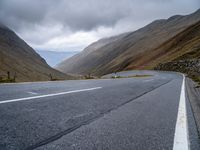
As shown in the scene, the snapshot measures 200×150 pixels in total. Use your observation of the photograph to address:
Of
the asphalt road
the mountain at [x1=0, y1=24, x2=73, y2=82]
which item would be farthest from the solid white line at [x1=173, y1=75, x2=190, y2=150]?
the mountain at [x1=0, y1=24, x2=73, y2=82]

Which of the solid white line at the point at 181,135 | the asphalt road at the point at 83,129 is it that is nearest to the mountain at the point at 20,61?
the asphalt road at the point at 83,129

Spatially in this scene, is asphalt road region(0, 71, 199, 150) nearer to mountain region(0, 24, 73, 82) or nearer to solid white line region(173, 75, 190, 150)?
solid white line region(173, 75, 190, 150)

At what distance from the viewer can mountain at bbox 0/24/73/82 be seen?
85.2m

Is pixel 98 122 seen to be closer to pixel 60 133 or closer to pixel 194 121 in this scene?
pixel 60 133

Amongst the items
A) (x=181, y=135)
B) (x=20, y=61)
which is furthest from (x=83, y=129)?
(x=20, y=61)

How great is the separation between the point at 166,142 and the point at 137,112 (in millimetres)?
1979

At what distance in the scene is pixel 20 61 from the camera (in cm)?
10012

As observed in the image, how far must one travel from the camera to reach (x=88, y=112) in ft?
14.9

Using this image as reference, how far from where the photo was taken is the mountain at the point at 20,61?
85188mm

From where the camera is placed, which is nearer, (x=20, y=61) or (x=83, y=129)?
(x=83, y=129)

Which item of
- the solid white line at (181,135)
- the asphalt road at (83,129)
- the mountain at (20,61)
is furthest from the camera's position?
the mountain at (20,61)

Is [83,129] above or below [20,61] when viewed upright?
below

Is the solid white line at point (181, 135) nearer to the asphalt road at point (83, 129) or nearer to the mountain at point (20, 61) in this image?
the asphalt road at point (83, 129)

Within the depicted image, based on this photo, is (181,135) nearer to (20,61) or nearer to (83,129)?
(83,129)
